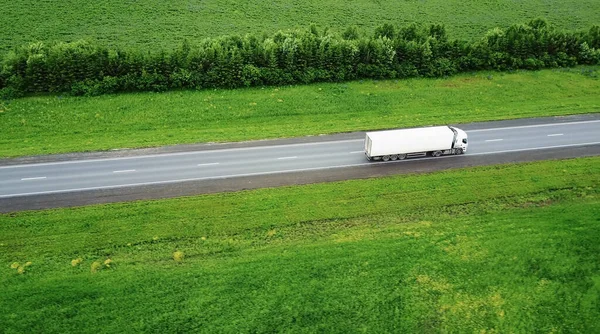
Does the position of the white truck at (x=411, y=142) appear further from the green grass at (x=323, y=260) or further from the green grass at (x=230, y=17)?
the green grass at (x=230, y=17)

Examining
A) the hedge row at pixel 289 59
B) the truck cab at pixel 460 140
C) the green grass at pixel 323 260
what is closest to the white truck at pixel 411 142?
the truck cab at pixel 460 140

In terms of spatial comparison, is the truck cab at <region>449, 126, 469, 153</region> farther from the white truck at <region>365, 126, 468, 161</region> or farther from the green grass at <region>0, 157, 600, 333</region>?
the green grass at <region>0, 157, 600, 333</region>

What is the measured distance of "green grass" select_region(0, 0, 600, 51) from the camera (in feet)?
238

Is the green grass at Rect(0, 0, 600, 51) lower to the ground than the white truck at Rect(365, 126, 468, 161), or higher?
higher

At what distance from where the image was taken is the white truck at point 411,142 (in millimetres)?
48938

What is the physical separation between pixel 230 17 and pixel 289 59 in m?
22.1

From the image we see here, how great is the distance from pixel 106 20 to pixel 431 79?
49942mm

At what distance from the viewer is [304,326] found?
34.5m

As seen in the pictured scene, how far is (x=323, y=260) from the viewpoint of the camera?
3891 cm

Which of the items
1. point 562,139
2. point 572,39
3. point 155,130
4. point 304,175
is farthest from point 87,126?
point 572,39

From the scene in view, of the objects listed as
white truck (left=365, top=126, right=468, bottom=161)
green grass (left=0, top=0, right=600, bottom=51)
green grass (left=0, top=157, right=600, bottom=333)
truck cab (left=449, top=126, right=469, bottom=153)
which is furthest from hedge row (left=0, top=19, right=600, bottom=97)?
green grass (left=0, top=157, right=600, bottom=333)

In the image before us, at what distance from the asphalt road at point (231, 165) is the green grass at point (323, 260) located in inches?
73.6

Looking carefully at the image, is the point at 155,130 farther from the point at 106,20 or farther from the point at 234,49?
the point at 106,20

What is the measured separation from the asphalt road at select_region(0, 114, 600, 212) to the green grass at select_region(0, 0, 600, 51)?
2726 cm
